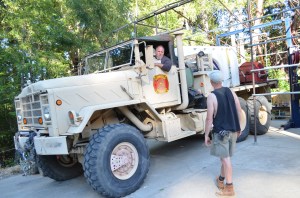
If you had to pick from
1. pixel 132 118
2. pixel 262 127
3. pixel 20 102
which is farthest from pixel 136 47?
pixel 262 127

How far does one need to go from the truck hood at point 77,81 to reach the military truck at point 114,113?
15mm

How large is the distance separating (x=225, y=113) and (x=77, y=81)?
→ 233 centimetres

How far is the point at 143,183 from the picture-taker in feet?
16.4

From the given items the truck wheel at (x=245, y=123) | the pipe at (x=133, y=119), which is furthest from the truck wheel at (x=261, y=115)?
the pipe at (x=133, y=119)

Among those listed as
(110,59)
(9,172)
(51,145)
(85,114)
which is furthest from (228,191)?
(9,172)

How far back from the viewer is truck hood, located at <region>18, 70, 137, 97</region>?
4676mm

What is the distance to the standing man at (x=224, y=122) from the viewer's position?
4.00m

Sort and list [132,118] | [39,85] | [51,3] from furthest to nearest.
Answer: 1. [51,3]
2. [132,118]
3. [39,85]

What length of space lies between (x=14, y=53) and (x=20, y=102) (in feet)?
14.5

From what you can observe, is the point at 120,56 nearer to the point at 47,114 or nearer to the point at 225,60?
the point at 47,114

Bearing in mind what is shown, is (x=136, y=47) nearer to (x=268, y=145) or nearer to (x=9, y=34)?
(x=268, y=145)

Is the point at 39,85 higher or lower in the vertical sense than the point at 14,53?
lower

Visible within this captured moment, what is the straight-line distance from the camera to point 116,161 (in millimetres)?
4555

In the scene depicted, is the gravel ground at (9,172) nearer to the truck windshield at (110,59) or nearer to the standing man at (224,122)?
the truck windshield at (110,59)
